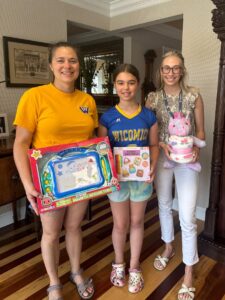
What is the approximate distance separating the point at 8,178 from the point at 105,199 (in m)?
1.35

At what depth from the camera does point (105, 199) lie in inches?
122

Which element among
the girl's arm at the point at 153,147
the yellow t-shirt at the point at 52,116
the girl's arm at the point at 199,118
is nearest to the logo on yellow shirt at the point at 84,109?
the yellow t-shirt at the point at 52,116

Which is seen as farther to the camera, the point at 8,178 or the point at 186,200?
the point at 8,178

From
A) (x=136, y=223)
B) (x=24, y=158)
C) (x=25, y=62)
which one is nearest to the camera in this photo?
(x=24, y=158)

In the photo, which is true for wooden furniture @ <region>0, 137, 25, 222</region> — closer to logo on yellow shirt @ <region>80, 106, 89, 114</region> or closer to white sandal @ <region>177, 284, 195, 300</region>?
logo on yellow shirt @ <region>80, 106, 89, 114</region>

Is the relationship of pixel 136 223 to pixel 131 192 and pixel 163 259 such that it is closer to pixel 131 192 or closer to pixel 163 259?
pixel 131 192

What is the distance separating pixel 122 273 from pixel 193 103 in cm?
117

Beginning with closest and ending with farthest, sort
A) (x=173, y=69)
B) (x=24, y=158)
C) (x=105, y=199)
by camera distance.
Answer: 1. (x=24, y=158)
2. (x=173, y=69)
3. (x=105, y=199)

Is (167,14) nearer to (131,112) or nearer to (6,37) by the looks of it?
(6,37)

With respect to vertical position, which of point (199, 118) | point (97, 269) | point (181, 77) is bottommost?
point (97, 269)

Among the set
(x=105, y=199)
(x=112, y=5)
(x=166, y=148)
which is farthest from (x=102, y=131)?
(x=112, y=5)

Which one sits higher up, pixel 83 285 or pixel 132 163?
pixel 132 163

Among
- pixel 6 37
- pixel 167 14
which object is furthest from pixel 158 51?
pixel 6 37

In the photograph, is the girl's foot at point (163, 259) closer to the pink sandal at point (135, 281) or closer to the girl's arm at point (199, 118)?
the pink sandal at point (135, 281)
